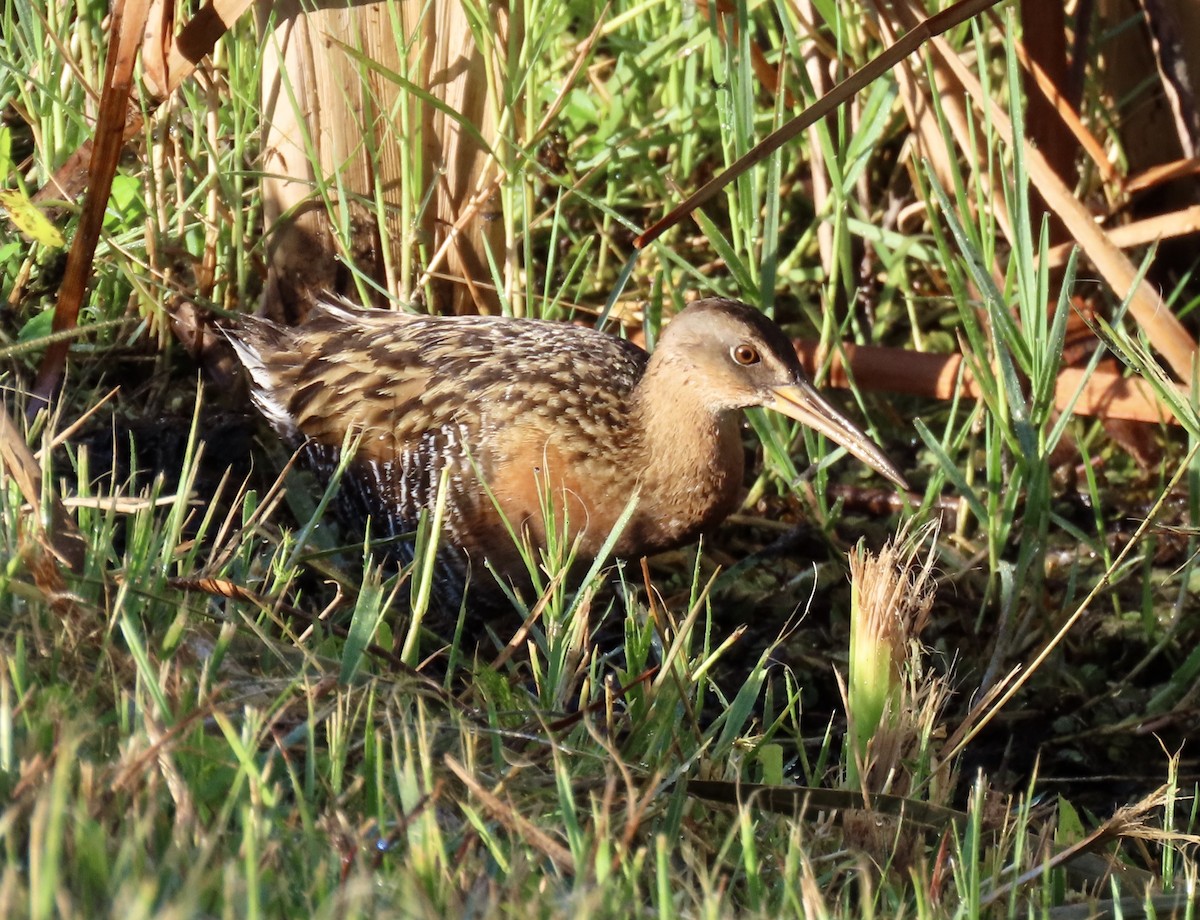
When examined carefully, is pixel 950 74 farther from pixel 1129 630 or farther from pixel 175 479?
pixel 175 479

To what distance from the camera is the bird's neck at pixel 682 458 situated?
10.6 feet

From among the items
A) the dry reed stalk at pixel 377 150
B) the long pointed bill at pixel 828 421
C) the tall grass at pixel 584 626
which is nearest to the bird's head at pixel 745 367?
the long pointed bill at pixel 828 421

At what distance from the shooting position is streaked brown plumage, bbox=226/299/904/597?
10.5ft

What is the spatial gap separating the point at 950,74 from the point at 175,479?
2022mm

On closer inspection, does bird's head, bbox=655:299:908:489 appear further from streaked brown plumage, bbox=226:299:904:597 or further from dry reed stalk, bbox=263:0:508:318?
dry reed stalk, bbox=263:0:508:318

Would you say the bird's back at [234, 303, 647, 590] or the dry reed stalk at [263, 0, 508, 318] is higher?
the dry reed stalk at [263, 0, 508, 318]

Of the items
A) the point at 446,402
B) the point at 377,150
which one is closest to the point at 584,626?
the point at 446,402

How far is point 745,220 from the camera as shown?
3.41 metres

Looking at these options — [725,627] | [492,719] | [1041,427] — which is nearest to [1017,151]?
[1041,427]

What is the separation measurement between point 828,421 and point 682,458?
324 mm

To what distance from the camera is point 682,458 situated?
3.25m

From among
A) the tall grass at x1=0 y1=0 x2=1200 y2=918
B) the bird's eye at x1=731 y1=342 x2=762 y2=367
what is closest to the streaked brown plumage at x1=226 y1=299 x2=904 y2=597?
the bird's eye at x1=731 y1=342 x2=762 y2=367

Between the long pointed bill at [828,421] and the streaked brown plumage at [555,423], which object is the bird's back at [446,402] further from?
the long pointed bill at [828,421]

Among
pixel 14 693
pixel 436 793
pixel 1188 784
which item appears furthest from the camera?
pixel 1188 784
